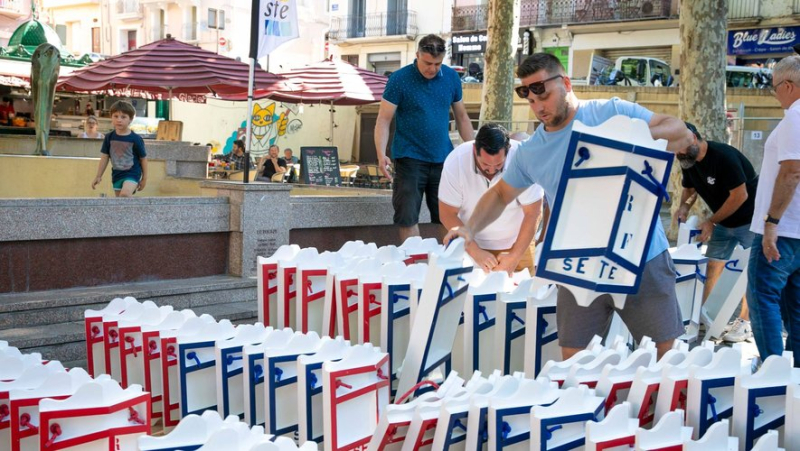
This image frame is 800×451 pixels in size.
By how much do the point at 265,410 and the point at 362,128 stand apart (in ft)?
107

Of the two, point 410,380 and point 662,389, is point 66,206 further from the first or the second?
point 662,389

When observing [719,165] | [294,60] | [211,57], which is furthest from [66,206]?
[294,60]

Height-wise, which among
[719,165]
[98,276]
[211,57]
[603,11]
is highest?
[603,11]

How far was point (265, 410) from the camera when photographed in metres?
3.35

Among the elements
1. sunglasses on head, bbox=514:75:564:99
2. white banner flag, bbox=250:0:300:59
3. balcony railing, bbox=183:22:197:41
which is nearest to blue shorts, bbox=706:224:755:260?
sunglasses on head, bbox=514:75:564:99

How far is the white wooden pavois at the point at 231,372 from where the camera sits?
3.49 metres

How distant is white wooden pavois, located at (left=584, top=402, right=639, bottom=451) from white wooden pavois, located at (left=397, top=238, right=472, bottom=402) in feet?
3.83

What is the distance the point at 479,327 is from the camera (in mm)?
3900

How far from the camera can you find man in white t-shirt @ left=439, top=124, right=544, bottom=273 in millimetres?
4914

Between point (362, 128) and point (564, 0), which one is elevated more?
point (564, 0)

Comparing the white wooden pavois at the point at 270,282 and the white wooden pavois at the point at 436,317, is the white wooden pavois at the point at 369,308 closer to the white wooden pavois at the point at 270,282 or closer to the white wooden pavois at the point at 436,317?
the white wooden pavois at the point at 436,317

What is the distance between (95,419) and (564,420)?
1.46m

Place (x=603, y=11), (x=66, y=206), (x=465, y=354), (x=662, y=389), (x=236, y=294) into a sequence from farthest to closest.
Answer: (x=603, y=11), (x=236, y=294), (x=66, y=206), (x=465, y=354), (x=662, y=389)

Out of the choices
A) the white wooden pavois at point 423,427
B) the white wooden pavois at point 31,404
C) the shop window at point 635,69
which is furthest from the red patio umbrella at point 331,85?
the shop window at point 635,69
